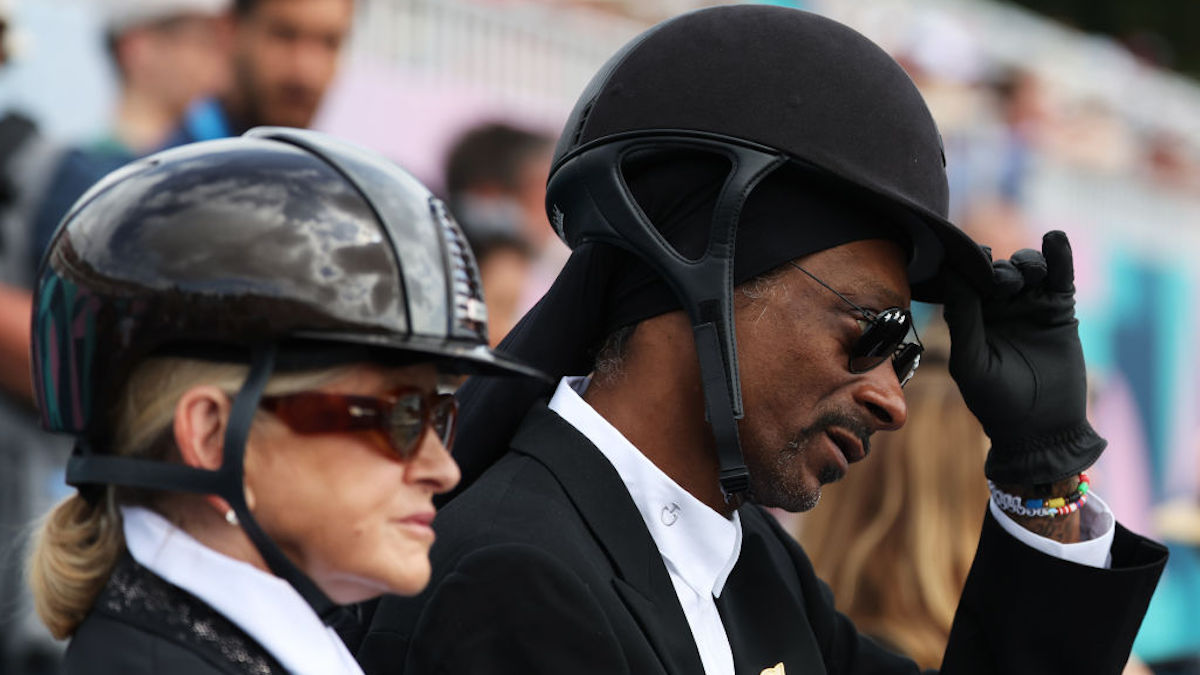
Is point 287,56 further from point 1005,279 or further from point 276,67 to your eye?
point 1005,279

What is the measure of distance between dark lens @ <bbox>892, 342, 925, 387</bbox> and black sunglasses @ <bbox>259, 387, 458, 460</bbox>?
106cm

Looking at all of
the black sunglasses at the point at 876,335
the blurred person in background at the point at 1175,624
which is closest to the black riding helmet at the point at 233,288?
the black sunglasses at the point at 876,335

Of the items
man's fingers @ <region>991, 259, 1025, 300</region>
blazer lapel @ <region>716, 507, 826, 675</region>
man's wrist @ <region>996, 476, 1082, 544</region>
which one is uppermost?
man's fingers @ <region>991, 259, 1025, 300</region>

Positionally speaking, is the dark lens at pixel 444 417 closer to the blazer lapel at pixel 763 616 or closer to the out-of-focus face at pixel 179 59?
the blazer lapel at pixel 763 616

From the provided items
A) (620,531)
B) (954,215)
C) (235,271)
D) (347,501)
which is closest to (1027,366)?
(620,531)

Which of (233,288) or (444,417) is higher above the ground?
(233,288)

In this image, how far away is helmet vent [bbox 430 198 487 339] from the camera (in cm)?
200

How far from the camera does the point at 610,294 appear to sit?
270 cm

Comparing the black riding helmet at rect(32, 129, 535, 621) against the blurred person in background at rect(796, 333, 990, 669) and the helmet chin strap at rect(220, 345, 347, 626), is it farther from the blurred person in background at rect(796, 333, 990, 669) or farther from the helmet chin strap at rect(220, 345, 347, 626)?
the blurred person in background at rect(796, 333, 990, 669)

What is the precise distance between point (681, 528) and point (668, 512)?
4cm

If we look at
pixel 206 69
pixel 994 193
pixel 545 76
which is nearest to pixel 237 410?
pixel 206 69

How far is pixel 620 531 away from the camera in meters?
2.47

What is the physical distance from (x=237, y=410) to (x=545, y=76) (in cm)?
658

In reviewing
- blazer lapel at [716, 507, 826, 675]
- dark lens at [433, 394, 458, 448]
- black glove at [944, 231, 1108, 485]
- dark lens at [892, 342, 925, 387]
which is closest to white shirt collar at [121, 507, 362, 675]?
dark lens at [433, 394, 458, 448]
